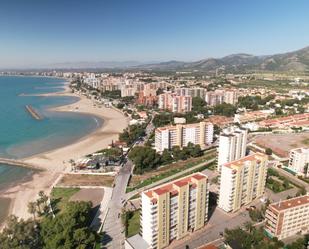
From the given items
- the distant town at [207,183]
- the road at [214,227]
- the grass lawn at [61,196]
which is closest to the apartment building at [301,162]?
the distant town at [207,183]

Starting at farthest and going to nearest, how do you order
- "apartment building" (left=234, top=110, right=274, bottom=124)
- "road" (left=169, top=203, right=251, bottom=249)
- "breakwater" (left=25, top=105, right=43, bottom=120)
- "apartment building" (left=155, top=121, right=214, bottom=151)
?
"breakwater" (left=25, top=105, right=43, bottom=120), "apartment building" (left=234, top=110, right=274, bottom=124), "apartment building" (left=155, top=121, right=214, bottom=151), "road" (left=169, top=203, right=251, bottom=249)

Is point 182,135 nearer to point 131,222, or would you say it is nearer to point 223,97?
point 131,222

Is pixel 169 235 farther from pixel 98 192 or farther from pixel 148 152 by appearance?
pixel 148 152

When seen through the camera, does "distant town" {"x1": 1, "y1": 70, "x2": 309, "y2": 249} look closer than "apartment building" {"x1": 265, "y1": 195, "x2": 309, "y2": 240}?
Yes

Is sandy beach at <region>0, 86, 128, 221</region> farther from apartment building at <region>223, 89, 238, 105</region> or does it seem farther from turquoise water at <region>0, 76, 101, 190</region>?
apartment building at <region>223, 89, 238, 105</region>

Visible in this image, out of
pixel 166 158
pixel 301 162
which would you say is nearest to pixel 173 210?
pixel 166 158

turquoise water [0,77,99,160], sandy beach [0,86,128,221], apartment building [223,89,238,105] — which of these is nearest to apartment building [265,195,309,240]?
sandy beach [0,86,128,221]

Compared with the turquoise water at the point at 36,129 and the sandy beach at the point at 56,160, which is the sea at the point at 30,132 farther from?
the sandy beach at the point at 56,160
